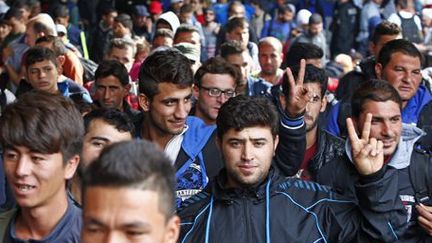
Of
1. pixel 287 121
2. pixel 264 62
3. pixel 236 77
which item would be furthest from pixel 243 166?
pixel 264 62

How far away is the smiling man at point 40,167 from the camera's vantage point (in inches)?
155

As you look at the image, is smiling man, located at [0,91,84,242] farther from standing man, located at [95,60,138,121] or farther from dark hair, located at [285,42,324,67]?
dark hair, located at [285,42,324,67]

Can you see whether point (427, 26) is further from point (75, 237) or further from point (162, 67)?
point (75, 237)

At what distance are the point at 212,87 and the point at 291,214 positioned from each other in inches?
121

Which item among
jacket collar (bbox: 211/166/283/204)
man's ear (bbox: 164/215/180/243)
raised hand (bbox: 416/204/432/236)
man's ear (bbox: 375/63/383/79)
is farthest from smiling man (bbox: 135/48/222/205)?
man's ear (bbox: 164/215/180/243)

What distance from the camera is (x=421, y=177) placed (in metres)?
5.41

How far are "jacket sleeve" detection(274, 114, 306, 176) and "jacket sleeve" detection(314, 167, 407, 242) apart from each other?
0.83m

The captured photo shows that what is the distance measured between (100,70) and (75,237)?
4758 mm

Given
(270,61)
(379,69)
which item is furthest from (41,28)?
(379,69)

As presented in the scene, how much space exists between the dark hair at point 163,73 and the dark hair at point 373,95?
3.50ft

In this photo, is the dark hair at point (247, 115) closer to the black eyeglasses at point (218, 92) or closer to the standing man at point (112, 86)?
the black eyeglasses at point (218, 92)

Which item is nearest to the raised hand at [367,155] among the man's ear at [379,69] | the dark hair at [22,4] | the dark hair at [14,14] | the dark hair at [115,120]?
the dark hair at [115,120]

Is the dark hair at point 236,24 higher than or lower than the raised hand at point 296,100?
higher

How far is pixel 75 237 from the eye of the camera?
3953 millimetres
